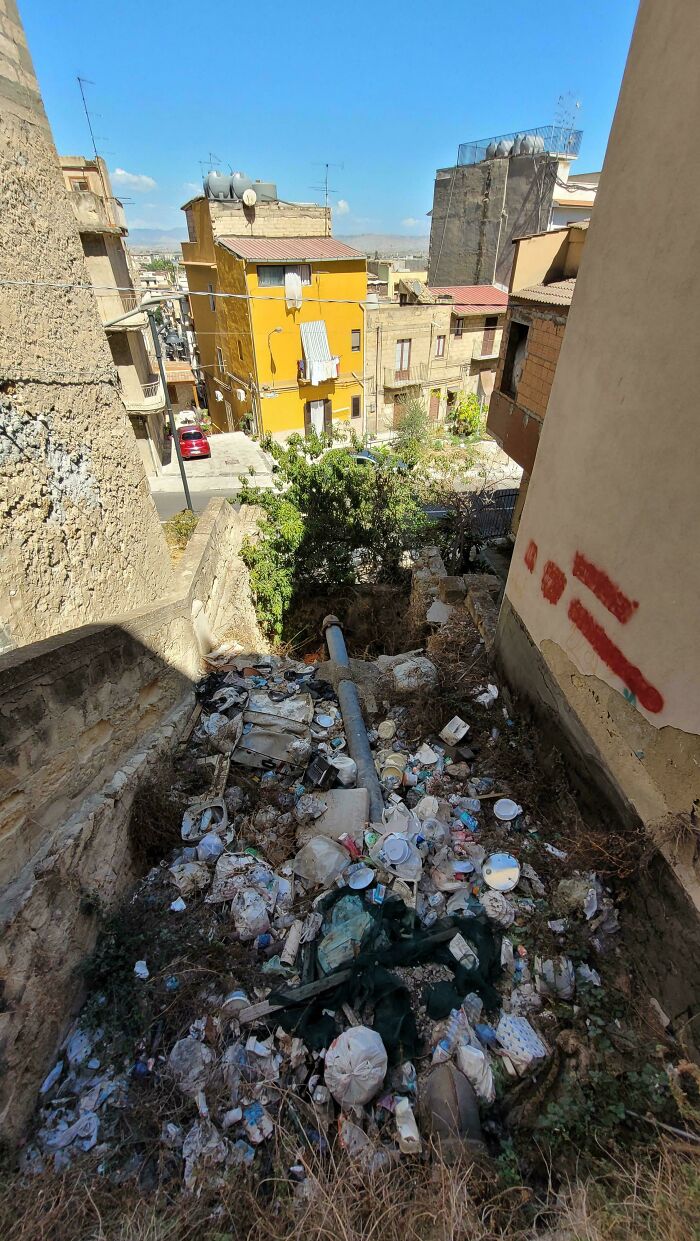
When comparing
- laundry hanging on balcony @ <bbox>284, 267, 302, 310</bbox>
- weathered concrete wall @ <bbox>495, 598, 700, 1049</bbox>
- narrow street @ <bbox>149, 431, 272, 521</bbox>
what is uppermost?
laundry hanging on balcony @ <bbox>284, 267, 302, 310</bbox>

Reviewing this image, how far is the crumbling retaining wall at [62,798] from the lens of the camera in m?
2.82

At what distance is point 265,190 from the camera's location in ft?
69.8

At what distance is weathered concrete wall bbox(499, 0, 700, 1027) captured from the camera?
9.13 feet

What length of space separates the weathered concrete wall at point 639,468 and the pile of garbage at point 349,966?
2.88 ft

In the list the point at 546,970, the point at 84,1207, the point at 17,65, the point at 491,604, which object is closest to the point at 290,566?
the point at 491,604

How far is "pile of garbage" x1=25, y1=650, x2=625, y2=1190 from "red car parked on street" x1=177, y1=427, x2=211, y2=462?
17.6 meters

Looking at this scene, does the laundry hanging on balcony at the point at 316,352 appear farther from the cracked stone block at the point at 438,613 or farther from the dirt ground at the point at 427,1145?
the dirt ground at the point at 427,1145

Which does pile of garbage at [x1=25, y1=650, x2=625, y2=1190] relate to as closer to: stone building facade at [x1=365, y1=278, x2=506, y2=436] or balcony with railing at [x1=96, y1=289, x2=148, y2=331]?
balcony with railing at [x1=96, y1=289, x2=148, y2=331]

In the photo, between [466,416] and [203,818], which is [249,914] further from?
[466,416]

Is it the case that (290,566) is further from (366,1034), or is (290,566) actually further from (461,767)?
(366,1034)

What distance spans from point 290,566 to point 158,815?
5.01 meters

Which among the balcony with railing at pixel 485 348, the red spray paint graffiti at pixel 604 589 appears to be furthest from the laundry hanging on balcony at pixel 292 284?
the red spray paint graffiti at pixel 604 589

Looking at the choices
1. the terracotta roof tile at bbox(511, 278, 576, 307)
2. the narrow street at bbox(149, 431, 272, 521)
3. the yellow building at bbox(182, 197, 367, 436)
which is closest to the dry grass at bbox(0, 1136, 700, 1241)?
the terracotta roof tile at bbox(511, 278, 576, 307)

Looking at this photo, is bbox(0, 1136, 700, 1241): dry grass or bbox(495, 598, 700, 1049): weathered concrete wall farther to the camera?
bbox(495, 598, 700, 1049): weathered concrete wall
